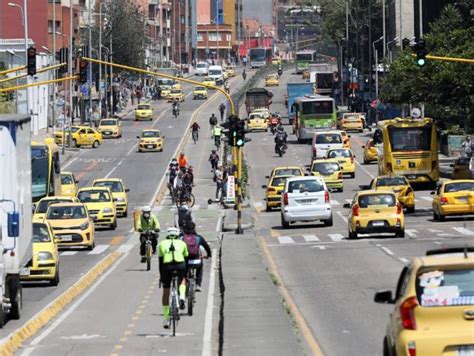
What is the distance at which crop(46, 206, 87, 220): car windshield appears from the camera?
46059mm

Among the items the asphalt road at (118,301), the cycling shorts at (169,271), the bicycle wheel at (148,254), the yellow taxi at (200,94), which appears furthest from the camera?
the yellow taxi at (200,94)

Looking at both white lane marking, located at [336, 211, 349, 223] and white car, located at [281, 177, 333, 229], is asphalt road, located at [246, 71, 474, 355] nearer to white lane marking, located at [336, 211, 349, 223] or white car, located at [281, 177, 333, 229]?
white lane marking, located at [336, 211, 349, 223]

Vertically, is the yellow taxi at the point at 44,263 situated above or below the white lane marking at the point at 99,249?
above

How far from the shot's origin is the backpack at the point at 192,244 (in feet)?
83.6

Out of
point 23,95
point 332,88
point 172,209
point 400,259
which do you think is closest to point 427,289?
point 400,259

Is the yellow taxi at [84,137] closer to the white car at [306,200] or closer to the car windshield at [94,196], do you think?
the car windshield at [94,196]

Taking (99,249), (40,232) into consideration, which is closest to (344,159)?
(99,249)

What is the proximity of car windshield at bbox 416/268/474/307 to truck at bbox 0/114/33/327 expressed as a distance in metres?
11.8

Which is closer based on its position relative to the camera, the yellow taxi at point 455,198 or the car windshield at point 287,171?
the yellow taxi at point 455,198

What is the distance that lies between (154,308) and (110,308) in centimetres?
81

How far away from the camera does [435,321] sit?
46.8 feet

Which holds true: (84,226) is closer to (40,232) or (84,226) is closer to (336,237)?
(336,237)

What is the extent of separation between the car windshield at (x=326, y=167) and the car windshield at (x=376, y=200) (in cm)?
2258

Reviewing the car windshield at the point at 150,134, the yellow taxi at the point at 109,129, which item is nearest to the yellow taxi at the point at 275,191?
the car windshield at the point at 150,134
